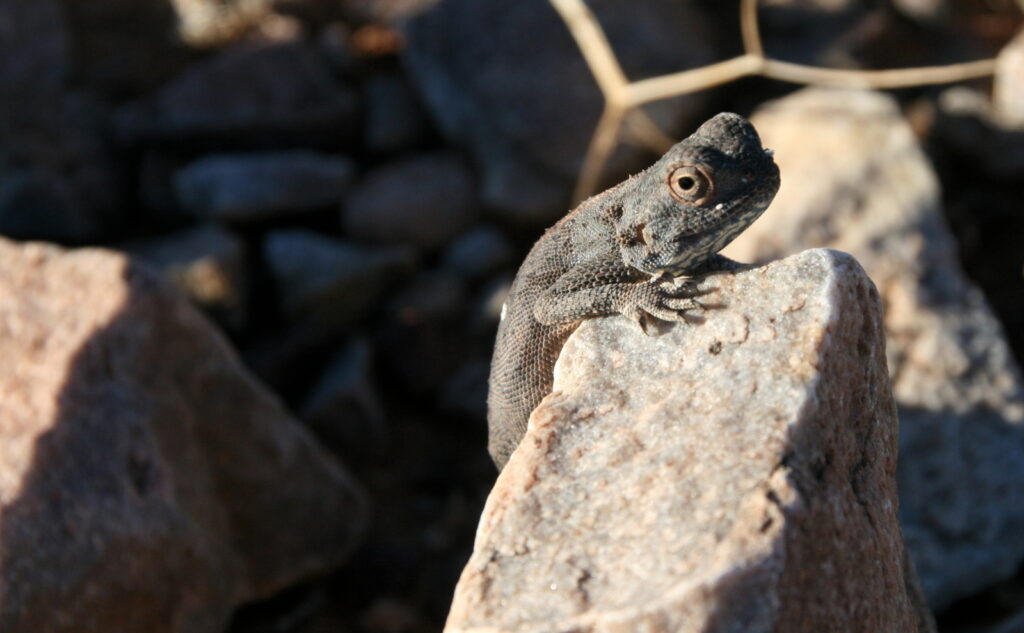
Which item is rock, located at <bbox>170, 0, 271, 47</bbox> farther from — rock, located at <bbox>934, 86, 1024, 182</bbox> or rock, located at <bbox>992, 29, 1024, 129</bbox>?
rock, located at <bbox>992, 29, 1024, 129</bbox>

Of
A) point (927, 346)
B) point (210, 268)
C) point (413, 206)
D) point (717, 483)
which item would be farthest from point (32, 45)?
point (717, 483)

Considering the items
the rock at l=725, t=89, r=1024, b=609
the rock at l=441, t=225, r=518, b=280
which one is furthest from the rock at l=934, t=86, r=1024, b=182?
the rock at l=441, t=225, r=518, b=280

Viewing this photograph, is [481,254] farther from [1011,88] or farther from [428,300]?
[1011,88]

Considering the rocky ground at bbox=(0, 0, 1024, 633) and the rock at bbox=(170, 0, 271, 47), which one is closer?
the rocky ground at bbox=(0, 0, 1024, 633)

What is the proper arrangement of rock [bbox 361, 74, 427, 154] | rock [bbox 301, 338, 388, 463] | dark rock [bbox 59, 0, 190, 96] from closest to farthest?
rock [bbox 301, 338, 388, 463], rock [bbox 361, 74, 427, 154], dark rock [bbox 59, 0, 190, 96]

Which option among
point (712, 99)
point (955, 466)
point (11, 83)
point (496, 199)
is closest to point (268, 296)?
point (496, 199)
